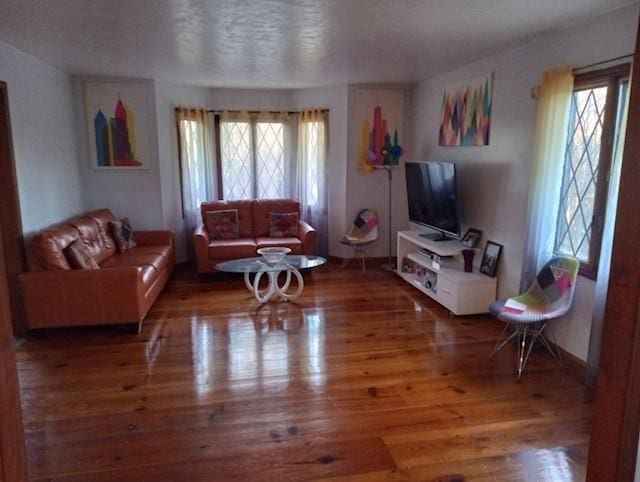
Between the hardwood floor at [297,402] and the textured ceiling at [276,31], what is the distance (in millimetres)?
2335

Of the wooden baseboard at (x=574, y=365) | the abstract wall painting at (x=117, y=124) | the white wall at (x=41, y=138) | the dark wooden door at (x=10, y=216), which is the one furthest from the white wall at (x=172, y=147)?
the wooden baseboard at (x=574, y=365)

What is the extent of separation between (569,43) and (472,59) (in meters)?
1.21

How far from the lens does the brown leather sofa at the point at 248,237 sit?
5430mm

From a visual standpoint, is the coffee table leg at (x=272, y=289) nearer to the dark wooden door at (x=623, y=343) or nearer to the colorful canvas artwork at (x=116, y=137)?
the colorful canvas artwork at (x=116, y=137)

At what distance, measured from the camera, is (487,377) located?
312cm

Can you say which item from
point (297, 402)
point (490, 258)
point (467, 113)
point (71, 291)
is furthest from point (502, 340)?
point (71, 291)

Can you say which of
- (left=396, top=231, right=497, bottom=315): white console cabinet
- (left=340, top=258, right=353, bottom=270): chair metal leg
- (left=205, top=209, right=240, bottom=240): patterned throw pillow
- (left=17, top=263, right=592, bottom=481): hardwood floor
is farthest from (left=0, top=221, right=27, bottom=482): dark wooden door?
(left=340, top=258, right=353, bottom=270): chair metal leg

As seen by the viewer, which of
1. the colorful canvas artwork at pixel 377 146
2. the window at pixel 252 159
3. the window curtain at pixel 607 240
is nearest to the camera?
the window curtain at pixel 607 240

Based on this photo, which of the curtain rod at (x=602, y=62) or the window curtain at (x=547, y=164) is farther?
the window curtain at (x=547, y=164)

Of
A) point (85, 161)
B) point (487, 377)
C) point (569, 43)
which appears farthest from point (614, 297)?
point (85, 161)

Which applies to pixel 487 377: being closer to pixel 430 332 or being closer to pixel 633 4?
pixel 430 332

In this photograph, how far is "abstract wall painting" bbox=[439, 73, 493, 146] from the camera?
13.9 feet

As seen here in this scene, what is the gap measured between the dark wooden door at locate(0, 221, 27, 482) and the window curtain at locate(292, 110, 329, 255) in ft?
18.1

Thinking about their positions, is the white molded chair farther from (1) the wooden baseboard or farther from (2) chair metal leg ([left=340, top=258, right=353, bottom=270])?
(1) the wooden baseboard
